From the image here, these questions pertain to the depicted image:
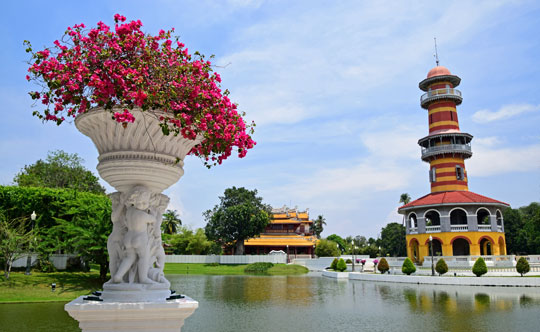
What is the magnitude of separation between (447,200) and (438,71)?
1327 cm

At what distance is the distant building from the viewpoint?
182ft

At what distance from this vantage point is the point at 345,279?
97.0 feet

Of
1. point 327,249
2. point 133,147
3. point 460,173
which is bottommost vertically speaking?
point 327,249

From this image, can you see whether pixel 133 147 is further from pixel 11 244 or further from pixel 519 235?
pixel 519 235

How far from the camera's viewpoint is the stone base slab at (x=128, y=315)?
333cm

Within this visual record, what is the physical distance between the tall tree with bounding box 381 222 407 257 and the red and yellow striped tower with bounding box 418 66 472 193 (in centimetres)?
2214

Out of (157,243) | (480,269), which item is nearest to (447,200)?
(480,269)

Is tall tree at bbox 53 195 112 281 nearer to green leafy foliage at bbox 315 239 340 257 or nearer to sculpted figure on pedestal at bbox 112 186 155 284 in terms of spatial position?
sculpted figure on pedestal at bbox 112 186 155 284

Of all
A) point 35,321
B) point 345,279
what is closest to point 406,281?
point 345,279

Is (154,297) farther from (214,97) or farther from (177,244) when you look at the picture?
(177,244)

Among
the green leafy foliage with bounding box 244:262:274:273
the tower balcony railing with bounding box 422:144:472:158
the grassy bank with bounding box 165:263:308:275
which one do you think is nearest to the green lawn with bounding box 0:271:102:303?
the grassy bank with bounding box 165:263:308:275

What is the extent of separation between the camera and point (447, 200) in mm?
34562

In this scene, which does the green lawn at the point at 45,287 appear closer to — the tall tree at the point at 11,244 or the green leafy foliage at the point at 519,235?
the tall tree at the point at 11,244

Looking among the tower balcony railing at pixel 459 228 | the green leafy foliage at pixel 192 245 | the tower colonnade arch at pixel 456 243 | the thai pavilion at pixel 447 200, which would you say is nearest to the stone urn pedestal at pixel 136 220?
the tower colonnade arch at pixel 456 243
